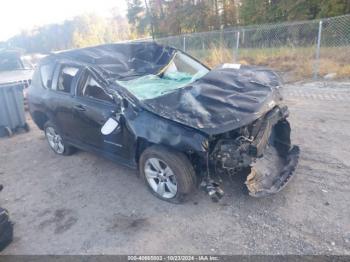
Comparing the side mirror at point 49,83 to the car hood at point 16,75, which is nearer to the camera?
the side mirror at point 49,83

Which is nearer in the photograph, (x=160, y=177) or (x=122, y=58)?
(x=160, y=177)

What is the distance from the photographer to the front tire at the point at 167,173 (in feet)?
10.8

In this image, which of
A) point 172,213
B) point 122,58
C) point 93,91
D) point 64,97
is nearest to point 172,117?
point 172,213

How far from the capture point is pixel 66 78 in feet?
15.3

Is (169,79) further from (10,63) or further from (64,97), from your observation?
(10,63)

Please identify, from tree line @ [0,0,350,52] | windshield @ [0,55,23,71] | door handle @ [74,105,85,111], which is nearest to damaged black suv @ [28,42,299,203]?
door handle @ [74,105,85,111]

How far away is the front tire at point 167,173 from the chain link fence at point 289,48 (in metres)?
6.94

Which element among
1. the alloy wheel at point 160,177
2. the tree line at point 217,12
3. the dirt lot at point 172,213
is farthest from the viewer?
the tree line at point 217,12

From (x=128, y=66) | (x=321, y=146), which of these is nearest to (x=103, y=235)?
(x=128, y=66)

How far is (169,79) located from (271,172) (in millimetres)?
1865

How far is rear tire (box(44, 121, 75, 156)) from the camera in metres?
5.16

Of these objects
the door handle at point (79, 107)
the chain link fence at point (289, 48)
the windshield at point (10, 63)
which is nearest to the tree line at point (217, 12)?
the chain link fence at point (289, 48)

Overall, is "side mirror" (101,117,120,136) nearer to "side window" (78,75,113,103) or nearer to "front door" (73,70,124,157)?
"front door" (73,70,124,157)

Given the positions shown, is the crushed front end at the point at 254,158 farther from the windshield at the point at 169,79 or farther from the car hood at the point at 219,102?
the windshield at the point at 169,79
